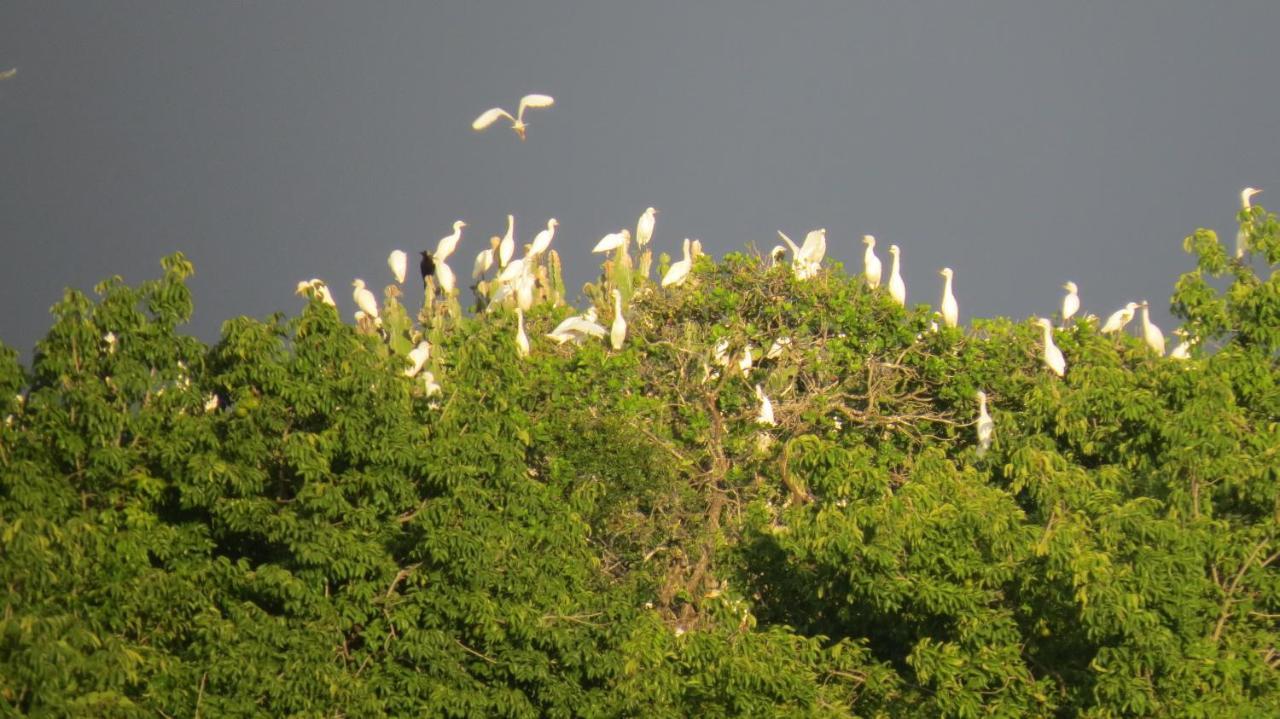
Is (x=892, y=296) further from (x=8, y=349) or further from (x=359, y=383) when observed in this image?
(x=8, y=349)

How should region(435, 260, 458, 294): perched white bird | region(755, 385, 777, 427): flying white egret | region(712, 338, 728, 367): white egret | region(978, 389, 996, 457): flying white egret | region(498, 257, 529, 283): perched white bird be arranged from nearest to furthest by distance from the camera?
region(978, 389, 996, 457): flying white egret
region(755, 385, 777, 427): flying white egret
region(712, 338, 728, 367): white egret
region(498, 257, 529, 283): perched white bird
region(435, 260, 458, 294): perched white bird

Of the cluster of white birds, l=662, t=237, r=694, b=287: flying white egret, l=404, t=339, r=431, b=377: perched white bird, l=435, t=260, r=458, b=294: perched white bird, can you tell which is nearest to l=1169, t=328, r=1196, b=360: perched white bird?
the cluster of white birds

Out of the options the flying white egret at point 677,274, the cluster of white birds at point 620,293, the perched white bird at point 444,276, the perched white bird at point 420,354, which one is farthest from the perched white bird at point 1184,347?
the perched white bird at point 444,276

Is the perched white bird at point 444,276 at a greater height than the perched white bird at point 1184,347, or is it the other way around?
the perched white bird at point 444,276

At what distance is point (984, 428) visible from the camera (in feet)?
51.5

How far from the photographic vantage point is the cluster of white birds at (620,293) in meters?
16.7

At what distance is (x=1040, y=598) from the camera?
1076 centimetres

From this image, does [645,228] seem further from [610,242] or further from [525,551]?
[525,551]

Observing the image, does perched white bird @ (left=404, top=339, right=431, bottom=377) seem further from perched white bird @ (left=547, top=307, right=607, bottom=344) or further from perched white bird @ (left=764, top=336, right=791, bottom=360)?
perched white bird @ (left=764, top=336, right=791, bottom=360)

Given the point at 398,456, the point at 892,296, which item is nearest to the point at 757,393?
the point at 892,296

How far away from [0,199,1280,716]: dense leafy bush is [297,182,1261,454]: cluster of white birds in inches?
37.8

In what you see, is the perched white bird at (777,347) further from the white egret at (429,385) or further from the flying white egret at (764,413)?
the white egret at (429,385)

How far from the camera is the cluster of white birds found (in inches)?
658

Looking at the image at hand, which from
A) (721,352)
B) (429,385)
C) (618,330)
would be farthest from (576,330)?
(429,385)
